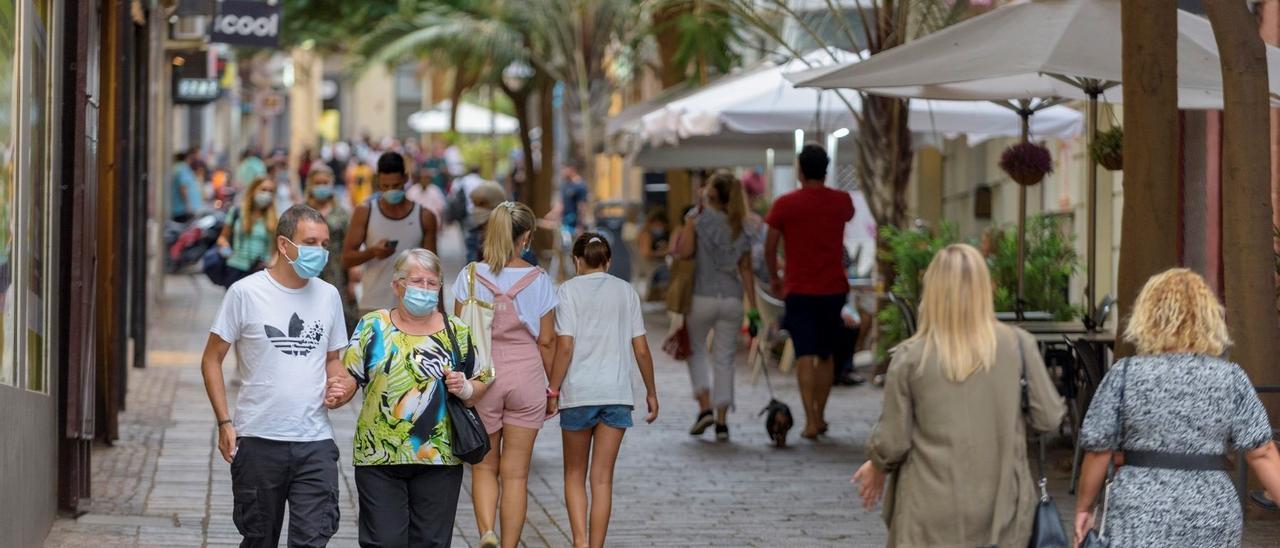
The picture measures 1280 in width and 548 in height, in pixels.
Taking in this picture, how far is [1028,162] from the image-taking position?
12508mm

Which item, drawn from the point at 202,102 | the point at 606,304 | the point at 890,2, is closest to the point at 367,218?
the point at 606,304

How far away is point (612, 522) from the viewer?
376 inches

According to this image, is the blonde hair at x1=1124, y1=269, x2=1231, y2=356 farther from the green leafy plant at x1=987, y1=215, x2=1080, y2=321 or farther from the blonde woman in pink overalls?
the green leafy plant at x1=987, y1=215, x2=1080, y2=321

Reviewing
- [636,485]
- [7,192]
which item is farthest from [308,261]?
[636,485]

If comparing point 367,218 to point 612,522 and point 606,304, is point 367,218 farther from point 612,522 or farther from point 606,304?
point 606,304

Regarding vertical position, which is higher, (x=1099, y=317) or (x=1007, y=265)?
(x=1007, y=265)

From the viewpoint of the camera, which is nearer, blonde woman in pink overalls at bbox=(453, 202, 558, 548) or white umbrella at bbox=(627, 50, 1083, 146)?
blonde woman in pink overalls at bbox=(453, 202, 558, 548)

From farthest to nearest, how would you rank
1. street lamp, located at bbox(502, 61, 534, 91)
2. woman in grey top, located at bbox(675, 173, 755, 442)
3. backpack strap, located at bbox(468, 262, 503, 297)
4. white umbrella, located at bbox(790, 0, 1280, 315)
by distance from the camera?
1. street lamp, located at bbox(502, 61, 534, 91)
2. woman in grey top, located at bbox(675, 173, 755, 442)
3. white umbrella, located at bbox(790, 0, 1280, 315)
4. backpack strap, located at bbox(468, 262, 503, 297)

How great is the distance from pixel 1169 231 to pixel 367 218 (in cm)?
474

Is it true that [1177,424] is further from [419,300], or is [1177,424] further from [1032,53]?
[1032,53]

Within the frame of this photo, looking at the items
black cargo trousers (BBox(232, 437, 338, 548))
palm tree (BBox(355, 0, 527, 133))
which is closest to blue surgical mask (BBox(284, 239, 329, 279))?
black cargo trousers (BBox(232, 437, 338, 548))

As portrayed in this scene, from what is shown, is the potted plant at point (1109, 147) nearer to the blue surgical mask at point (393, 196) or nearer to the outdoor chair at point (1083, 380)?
the outdoor chair at point (1083, 380)

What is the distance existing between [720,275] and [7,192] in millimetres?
6122

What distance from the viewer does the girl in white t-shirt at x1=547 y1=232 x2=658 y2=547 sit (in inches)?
320
